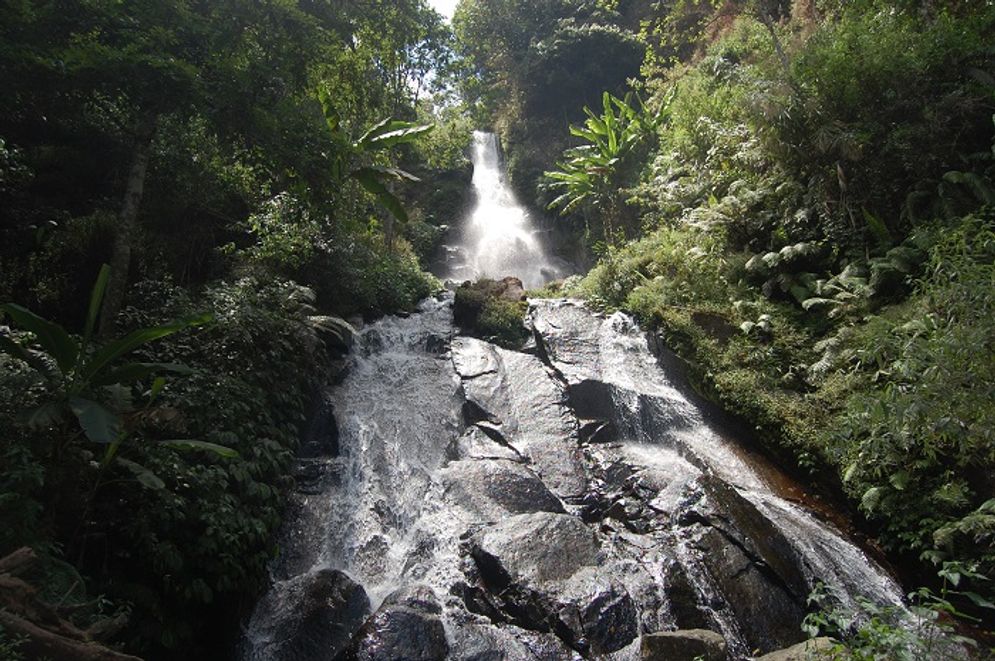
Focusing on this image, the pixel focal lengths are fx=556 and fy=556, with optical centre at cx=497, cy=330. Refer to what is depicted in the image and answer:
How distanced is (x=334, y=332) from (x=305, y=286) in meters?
1.30

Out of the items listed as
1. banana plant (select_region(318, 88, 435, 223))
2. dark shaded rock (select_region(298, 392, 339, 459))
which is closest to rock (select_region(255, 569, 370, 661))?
dark shaded rock (select_region(298, 392, 339, 459))

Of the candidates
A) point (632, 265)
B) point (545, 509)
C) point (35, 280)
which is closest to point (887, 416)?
point (545, 509)

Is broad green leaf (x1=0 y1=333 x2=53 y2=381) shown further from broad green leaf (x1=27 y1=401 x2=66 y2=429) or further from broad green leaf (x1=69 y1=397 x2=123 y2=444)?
broad green leaf (x1=69 y1=397 x2=123 y2=444)

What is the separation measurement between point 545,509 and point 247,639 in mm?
3859

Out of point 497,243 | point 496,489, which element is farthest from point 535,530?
point 497,243

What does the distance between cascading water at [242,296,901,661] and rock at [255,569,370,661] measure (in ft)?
0.05

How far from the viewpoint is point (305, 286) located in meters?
A: 10.5

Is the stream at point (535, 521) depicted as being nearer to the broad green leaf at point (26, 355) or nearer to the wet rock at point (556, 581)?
the wet rock at point (556, 581)

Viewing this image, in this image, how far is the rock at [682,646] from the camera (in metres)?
4.97

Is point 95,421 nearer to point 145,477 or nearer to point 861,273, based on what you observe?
point 145,477

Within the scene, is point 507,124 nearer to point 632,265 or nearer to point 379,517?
point 632,265

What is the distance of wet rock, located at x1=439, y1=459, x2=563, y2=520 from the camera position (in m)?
7.70

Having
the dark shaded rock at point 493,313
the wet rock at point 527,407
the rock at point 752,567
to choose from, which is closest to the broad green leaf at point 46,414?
the wet rock at point 527,407

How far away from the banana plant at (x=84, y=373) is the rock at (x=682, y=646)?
410 cm
